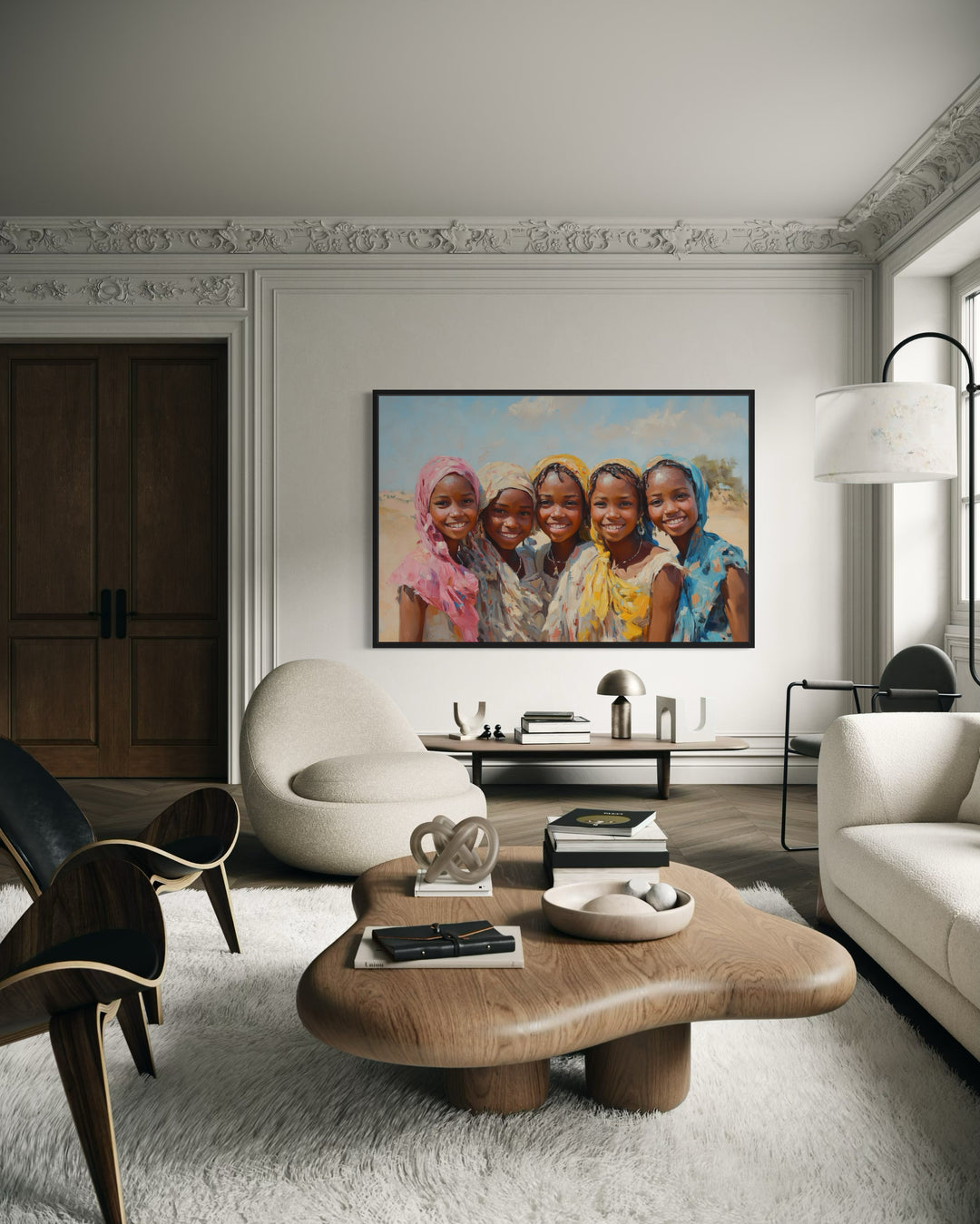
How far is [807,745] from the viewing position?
13.0ft

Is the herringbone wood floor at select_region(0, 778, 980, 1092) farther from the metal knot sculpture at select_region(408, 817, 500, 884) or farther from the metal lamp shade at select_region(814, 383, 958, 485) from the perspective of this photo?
Result: the metal lamp shade at select_region(814, 383, 958, 485)

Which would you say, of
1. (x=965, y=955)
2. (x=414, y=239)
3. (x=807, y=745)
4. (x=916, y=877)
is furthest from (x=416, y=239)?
(x=965, y=955)

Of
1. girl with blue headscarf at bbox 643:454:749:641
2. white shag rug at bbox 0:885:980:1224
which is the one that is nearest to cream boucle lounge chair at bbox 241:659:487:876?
white shag rug at bbox 0:885:980:1224

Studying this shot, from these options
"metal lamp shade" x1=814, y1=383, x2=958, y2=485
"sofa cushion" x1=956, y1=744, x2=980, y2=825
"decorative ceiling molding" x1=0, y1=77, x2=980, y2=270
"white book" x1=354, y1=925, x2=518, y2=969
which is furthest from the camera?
"decorative ceiling molding" x1=0, y1=77, x2=980, y2=270

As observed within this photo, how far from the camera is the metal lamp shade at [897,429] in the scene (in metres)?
3.10

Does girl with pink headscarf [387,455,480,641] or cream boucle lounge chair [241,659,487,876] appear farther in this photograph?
girl with pink headscarf [387,455,480,641]

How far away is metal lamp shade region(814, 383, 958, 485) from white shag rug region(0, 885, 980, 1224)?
175 cm

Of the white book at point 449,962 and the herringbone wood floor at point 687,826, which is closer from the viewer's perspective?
Answer: the white book at point 449,962

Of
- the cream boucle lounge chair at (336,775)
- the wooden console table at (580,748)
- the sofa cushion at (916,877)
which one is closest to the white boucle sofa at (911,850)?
the sofa cushion at (916,877)

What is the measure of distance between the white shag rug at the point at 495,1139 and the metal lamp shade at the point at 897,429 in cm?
175

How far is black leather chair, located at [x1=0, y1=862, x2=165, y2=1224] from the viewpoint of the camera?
1442 mm

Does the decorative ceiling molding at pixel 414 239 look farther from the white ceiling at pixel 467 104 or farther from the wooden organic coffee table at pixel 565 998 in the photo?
the wooden organic coffee table at pixel 565 998

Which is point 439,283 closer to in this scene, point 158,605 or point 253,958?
point 158,605

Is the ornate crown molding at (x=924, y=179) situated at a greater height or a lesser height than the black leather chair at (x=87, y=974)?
greater
